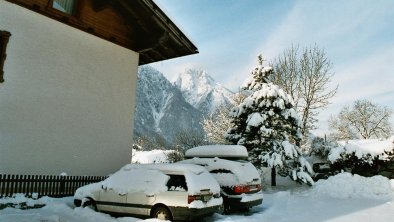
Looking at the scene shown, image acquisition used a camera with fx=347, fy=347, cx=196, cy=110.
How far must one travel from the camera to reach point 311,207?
42.4 ft

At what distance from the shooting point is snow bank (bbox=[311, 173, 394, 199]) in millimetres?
16578

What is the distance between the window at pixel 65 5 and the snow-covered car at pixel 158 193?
24.2ft

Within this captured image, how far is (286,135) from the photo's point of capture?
1955cm

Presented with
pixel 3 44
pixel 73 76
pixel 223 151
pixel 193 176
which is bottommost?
pixel 193 176

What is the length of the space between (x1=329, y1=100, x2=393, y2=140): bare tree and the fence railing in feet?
174

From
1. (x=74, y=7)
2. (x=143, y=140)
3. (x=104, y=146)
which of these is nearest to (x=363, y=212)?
(x=104, y=146)

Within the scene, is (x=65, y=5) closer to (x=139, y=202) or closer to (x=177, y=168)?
(x=177, y=168)

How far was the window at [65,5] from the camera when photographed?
44.8 feet

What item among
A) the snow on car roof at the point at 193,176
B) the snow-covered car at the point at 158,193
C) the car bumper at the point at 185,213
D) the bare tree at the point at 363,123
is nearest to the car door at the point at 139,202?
the snow-covered car at the point at 158,193

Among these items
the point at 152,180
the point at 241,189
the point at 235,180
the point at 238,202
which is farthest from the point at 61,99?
the point at 238,202

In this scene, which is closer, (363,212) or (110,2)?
(363,212)

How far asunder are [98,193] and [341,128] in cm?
6021

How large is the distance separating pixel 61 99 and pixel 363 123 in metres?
58.6

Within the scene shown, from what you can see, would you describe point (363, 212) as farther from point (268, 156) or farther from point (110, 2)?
point (110, 2)
